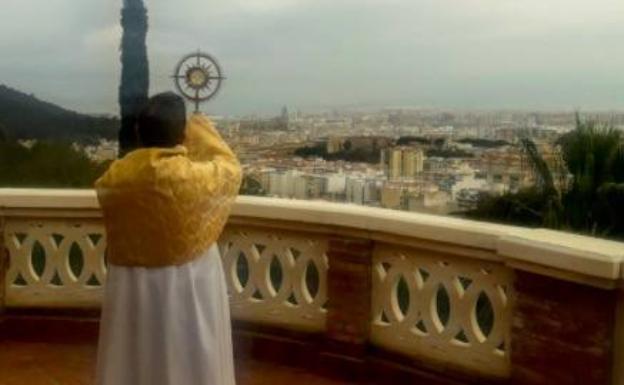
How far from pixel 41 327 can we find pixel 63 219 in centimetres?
64

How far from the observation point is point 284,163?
253 inches

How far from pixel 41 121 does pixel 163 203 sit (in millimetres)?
4908

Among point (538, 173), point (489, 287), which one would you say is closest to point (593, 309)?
point (489, 287)

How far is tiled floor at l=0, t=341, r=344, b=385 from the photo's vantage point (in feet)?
15.4

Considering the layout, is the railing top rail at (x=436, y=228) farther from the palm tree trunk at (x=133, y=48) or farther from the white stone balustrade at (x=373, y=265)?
the palm tree trunk at (x=133, y=48)

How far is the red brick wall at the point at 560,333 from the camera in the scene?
11.6 feet

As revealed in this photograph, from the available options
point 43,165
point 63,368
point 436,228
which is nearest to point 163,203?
point 436,228

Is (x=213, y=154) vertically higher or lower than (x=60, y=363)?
higher

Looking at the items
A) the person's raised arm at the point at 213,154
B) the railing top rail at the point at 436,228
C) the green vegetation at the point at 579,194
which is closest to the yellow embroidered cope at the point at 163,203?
the person's raised arm at the point at 213,154

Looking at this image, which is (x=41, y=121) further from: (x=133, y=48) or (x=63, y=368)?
(x=63, y=368)

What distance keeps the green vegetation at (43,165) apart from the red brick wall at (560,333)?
11.3 ft

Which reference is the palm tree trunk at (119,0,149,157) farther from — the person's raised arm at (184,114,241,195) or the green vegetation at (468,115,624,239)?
the green vegetation at (468,115,624,239)

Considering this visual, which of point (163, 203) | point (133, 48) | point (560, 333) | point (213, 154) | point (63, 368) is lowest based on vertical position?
point (63, 368)

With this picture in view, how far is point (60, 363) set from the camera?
16.4 ft
